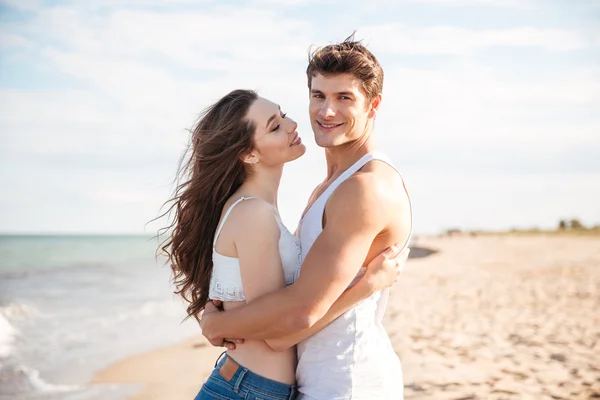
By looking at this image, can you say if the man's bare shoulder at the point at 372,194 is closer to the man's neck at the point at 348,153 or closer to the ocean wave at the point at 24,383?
the man's neck at the point at 348,153

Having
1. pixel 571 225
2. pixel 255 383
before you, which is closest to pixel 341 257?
pixel 255 383

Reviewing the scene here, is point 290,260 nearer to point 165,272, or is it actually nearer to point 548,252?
point 165,272

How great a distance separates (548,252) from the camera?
2361 cm

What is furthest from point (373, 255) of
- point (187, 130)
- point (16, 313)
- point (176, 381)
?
point (16, 313)

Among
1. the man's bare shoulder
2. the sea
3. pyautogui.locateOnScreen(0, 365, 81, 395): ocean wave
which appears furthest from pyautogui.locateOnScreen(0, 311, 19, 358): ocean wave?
the man's bare shoulder

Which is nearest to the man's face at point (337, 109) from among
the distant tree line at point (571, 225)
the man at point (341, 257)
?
the man at point (341, 257)

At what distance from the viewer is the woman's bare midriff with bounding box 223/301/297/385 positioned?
295 cm

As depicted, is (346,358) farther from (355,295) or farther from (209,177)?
(209,177)

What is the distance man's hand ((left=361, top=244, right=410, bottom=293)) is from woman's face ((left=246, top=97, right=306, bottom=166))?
2.49ft

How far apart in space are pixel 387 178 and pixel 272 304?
0.75m

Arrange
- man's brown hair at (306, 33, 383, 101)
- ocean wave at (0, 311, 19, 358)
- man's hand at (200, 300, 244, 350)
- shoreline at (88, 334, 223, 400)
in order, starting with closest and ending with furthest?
man's hand at (200, 300, 244, 350) → man's brown hair at (306, 33, 383, 101) → shoreline at (88, 334, 223, 400) → ocean wave at (0, 311, 19, 358)

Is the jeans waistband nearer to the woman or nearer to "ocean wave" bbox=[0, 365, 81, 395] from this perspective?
the woman

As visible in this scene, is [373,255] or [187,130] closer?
[373,255]

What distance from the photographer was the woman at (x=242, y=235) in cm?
294
